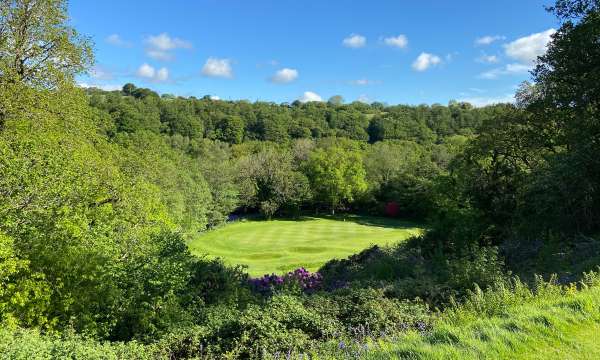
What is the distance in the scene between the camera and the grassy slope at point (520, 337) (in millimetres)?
4254

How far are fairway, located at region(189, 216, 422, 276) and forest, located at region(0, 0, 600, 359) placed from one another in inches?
263

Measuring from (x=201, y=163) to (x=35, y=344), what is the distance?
60883mm

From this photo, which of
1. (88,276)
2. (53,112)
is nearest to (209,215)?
(53,112)

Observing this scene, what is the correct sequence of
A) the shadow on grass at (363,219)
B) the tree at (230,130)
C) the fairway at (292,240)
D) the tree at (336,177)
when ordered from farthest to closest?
the tree at (230,130) → the tree at (336,177) → the shadow on grass at (363,219) → the fairway at (292,240)

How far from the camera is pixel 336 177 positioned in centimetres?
7294

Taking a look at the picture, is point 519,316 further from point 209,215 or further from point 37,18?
point 209,215

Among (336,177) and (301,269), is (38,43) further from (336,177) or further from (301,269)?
(336,177)

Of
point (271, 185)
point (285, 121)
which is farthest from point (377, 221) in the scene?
point (285, 121)

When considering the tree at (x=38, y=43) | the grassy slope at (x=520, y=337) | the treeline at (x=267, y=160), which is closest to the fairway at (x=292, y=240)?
the treeline at (x=267, y=160)

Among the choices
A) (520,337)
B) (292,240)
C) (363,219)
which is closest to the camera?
(520,337)

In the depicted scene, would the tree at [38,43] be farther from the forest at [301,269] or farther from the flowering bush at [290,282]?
the flowering bush at [290,282]

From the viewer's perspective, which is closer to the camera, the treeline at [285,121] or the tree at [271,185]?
the tree at [271,185]

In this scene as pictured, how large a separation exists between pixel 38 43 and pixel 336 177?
58.0m

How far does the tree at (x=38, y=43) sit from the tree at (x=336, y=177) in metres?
56.8
